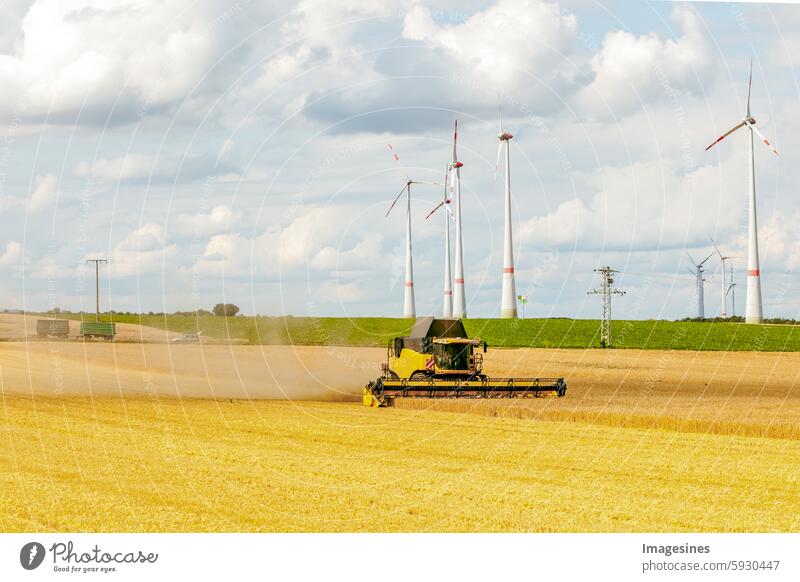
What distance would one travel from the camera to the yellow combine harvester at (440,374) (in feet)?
150

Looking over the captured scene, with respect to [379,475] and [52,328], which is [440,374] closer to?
[379,475]

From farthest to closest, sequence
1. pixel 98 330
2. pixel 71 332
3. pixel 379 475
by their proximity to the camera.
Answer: pixel 71 332, pixel 98 330, pixel 379 475

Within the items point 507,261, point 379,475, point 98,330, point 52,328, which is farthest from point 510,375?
point 52,328

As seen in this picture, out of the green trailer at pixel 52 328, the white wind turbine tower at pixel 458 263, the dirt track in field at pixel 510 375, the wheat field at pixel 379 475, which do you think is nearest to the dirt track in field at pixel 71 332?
the green trailer at pixel 52 328

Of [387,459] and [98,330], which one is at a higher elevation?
[98,330]

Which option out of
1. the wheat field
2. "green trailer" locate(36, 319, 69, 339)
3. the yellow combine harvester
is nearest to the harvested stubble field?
the wheat field

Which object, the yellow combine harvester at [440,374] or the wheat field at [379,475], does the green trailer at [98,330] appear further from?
the wheat field at [379,475]
